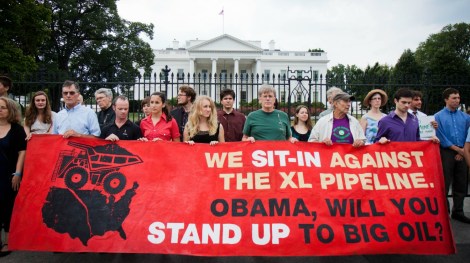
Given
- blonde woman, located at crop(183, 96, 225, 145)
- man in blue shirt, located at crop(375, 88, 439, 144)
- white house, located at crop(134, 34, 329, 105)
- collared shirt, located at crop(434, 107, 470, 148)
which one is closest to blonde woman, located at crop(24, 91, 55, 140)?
blonde woman, located at crop(183, 96, 225, 145)

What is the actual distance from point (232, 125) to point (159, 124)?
3.81ft

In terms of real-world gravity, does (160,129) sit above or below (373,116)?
below

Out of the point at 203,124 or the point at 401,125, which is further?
the point at 401,125

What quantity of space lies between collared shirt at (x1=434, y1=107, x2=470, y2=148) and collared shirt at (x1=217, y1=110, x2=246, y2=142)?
3.15 m

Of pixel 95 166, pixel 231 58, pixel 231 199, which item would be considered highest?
pixel 231 58

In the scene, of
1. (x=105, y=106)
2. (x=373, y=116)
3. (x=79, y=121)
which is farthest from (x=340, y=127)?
(x=105, y=106)

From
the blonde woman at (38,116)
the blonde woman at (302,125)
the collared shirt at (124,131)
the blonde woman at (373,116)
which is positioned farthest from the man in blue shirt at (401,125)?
the blonde woman at (38,116)

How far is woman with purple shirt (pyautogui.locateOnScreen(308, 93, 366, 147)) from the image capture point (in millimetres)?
4152

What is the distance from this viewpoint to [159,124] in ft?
13.9

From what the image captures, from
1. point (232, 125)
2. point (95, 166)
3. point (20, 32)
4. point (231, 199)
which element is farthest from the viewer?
point (20, 32)

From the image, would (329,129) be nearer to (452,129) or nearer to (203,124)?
(203,124)

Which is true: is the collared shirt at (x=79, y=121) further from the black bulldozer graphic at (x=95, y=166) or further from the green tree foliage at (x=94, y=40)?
the green tree foliage at (x=94, y=40)

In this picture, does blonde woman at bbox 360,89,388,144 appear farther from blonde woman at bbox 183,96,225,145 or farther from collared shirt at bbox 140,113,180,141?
collared shirt at bbox 140,113,180,141

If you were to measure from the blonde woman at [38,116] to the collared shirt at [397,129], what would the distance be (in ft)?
14.8
